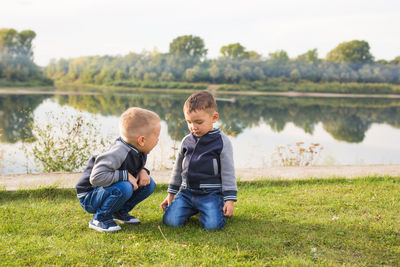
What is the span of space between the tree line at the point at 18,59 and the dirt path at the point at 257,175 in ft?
133

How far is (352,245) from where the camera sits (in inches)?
122

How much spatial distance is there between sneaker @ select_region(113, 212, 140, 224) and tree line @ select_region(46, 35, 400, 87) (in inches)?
1613

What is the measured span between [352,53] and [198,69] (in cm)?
3370

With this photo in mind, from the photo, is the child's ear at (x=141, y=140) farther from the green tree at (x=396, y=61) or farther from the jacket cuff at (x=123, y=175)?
the green tree at (x=396, y=61)

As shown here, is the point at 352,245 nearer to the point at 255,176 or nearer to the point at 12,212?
the point at 255,176

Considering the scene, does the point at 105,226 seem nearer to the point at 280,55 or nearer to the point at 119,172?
the point at 119,172

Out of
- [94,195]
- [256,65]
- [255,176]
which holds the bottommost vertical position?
[255,176]

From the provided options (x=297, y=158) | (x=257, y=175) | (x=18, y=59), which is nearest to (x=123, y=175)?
(x=257, y=175)

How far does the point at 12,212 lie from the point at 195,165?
1987 mm

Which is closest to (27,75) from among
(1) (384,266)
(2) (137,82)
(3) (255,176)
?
(2) (137,82)

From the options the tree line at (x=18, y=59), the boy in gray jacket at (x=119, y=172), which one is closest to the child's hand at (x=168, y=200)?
the boy in gray jacket at (x=119, y=172)

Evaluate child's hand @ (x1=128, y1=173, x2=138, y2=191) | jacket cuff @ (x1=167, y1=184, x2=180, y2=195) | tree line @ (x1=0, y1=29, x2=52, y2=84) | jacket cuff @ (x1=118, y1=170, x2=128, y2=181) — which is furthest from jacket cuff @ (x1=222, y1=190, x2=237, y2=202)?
tree line @ (x1=0, y1=29, x2=52, y2=84)

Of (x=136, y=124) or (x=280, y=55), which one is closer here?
(x=136, y=124)

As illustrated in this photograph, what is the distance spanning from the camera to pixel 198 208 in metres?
3.58
